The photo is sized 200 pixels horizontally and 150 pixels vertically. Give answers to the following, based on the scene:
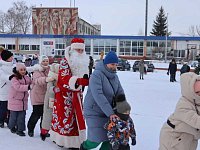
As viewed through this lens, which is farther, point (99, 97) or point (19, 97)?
point (19, 97)

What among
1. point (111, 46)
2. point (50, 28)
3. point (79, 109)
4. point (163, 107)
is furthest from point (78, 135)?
point (50, 28)

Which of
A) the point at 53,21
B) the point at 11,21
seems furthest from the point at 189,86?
the point at 11,21

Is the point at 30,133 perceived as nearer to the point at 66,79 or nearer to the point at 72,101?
the point at 72,101

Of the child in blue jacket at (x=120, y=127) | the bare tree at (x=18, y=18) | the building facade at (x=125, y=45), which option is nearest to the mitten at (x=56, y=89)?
the child in blue jacket at (x=120, y=127)

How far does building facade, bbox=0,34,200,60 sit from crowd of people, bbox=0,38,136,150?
4321cm

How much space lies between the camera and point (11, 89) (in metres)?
5.86

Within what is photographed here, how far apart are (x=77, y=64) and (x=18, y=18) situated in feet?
238

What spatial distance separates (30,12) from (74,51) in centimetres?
7451

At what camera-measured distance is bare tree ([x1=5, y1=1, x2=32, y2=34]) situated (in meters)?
Answer: 74.3

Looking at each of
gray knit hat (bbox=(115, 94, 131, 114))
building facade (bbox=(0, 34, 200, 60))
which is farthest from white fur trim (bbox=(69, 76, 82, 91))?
building facade (bbox=(0, 34, 200, 60))

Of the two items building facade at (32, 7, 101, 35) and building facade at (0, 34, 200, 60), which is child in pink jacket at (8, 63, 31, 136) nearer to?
building facade at (0, 34, 200, 60)

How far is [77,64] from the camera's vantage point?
15.2 ft

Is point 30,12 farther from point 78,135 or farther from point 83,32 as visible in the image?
point 78,135

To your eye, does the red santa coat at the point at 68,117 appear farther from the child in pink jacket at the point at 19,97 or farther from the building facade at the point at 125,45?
the building facade at the point at 125,45
